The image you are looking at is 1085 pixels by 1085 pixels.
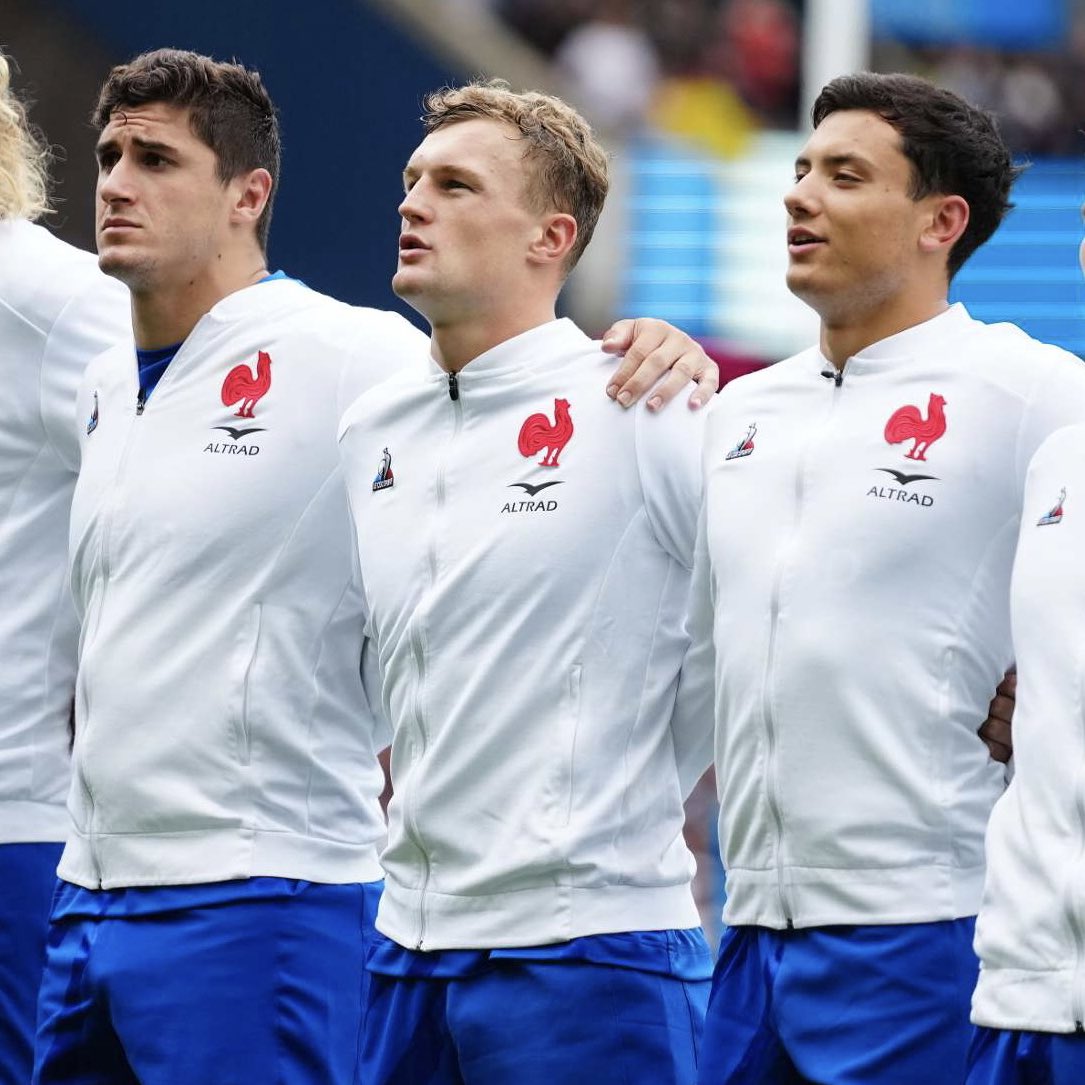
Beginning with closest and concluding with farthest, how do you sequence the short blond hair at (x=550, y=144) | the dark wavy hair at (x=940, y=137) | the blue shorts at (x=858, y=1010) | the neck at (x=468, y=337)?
the blue shorts at (x=858, y=1010) → the dark wavy hair at (x=940, y=137) → the neck at (x=468, y=337) → the short blond hair at (x=550, y=144)

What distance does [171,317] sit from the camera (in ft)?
15.5

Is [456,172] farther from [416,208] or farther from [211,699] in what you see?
[211,699]

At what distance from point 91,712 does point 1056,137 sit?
10596 mm

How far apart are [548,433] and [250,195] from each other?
100 centimetres

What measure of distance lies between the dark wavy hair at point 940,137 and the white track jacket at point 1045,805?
702 mm

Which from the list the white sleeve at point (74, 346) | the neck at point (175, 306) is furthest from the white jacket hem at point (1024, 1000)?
the white sleeve at point (74, 346)

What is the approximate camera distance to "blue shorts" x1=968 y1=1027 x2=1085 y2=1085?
3.34 m

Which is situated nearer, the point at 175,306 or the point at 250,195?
the point at 175,306

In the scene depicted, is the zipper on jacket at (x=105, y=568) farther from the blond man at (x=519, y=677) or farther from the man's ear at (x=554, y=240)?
the man's ear at (x=554, y=240)

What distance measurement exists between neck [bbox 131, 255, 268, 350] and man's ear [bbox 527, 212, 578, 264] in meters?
0.73

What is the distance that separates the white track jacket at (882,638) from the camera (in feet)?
12.4

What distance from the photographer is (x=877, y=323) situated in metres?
4.04

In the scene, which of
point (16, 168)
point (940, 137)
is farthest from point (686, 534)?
point (16, 168)

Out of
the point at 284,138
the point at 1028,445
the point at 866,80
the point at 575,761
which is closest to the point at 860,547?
the point at 1028,445
